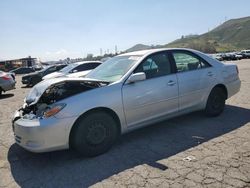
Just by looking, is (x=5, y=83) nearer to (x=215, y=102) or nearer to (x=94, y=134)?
(x=94, y=134)

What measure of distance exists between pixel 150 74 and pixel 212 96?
5.70 ft

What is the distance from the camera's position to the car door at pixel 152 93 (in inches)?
172

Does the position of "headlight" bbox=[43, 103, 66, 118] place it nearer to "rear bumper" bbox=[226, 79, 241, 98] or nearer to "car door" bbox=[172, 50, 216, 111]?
"car door" bbox=[172, 50, 216, 111]

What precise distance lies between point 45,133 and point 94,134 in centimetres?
75

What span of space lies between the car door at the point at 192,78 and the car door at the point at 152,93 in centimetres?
20

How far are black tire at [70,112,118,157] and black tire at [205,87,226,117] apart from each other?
2393mm

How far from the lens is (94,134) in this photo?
4078 mm

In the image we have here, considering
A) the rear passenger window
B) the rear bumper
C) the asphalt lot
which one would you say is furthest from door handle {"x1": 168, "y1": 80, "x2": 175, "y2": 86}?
the rear bumper

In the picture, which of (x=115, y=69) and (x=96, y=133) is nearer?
(x=96, y=133)

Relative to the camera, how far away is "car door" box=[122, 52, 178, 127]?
4.37m

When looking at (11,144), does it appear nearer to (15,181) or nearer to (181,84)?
(15,181)

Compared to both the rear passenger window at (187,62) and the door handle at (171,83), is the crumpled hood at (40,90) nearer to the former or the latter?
the door handle at (171,83)

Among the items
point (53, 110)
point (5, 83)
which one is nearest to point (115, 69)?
point (53, 110)

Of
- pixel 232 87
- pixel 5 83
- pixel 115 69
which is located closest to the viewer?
pixel 115 69
